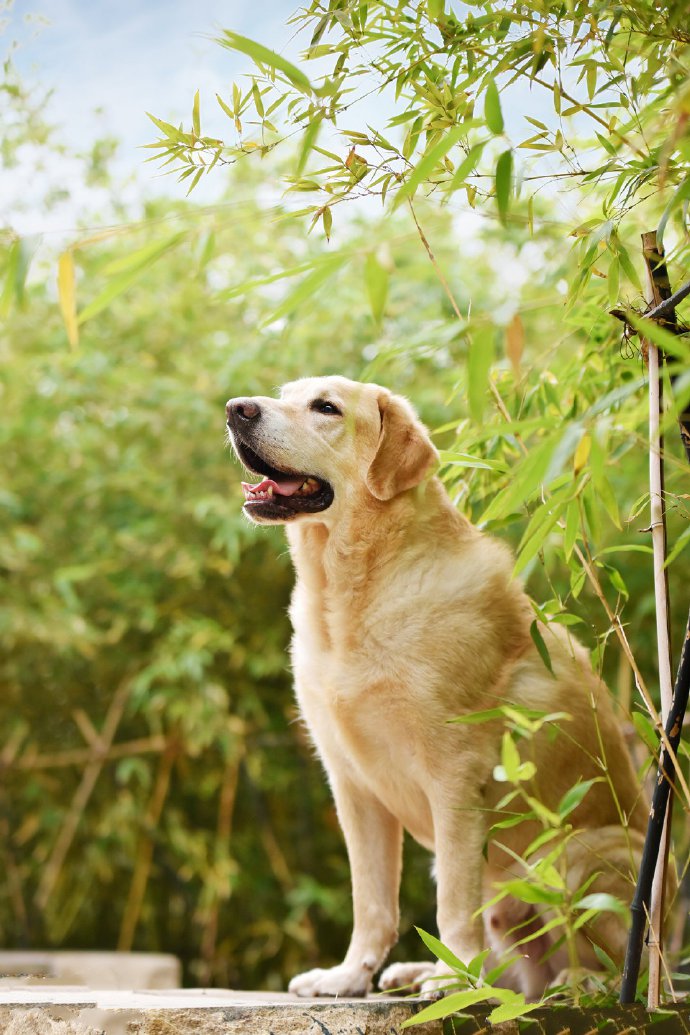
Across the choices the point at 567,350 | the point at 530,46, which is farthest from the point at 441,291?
the point at 530,46

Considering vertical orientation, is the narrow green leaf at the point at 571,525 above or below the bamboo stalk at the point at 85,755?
above

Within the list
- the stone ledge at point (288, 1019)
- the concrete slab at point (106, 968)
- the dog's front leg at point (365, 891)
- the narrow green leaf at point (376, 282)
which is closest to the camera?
the narrow green leaf at point (376, 282)

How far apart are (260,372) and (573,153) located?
2.48m

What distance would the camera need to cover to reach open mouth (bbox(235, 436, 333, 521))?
190 centimetres

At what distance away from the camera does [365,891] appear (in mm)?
1911

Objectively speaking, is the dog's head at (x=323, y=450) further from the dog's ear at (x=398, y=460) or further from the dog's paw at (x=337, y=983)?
the dog's paw at (x=337, y=983)

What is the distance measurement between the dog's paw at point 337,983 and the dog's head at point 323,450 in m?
0.81

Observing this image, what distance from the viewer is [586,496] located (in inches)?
59.2

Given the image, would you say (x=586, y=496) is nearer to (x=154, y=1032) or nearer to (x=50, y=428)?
(x=154, y=1032)

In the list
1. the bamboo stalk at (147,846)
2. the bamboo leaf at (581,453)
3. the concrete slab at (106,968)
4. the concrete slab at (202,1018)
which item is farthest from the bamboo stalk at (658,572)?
the bamboo stalk at (147,846)

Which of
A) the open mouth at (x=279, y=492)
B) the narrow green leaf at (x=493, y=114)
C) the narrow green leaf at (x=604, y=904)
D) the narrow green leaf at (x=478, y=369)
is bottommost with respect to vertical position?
the narrow green leaf at (x=604, y=904)

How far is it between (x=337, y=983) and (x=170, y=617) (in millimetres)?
2405

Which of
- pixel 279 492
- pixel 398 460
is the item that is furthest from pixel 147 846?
pixel 398 460

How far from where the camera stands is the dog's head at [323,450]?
1890 mm
